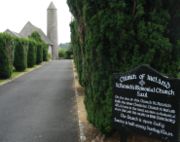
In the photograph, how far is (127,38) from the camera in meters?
6.71

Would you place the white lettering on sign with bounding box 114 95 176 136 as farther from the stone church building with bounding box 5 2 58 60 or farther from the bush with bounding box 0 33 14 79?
the stone church building with bounding box 5 2 58 60

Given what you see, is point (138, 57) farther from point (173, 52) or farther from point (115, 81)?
point (115, 81)

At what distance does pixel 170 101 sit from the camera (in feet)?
15.7

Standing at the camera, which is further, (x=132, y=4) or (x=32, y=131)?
(x=32, y=131)

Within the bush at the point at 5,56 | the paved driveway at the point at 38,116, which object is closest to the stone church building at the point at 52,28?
the bush at the point at 5,56

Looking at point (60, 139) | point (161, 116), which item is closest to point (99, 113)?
point (60, 139)

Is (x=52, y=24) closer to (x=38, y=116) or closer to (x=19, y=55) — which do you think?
(x=19, y=55)

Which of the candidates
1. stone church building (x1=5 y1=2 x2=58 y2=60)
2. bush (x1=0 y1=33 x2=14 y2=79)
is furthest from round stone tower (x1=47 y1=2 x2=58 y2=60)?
bush (x1=0 y1=33 x2=14 y2=79)

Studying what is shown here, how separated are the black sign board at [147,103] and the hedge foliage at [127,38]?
1.25 meters

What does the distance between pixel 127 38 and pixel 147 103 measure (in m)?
1.93

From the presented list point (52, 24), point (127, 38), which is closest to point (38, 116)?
point (127, 38)

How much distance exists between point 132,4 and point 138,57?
0.98m

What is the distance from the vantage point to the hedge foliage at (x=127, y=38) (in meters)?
6.55

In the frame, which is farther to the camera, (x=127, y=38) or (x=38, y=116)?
(x=38, y=116)
